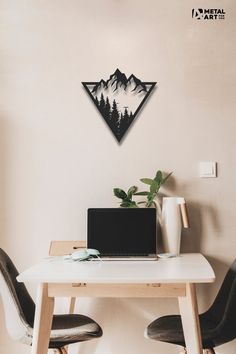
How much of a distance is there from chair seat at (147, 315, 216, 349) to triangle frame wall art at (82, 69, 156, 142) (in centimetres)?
101

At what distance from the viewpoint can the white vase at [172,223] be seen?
214 centimetres

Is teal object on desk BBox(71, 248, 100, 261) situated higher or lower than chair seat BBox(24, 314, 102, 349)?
higher

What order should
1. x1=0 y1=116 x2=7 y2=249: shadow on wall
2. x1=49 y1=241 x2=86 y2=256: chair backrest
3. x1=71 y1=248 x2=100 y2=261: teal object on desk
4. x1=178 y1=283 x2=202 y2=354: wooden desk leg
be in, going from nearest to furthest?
x1=178 y1=283 x2=202 y2=354: wooden desk leg, x1=71 y1=248 x2=100 y2=261: teal object on desk, x1=49 y1=241 x2=86 y2=256: chair backrest, x1=0 y1=116 x2=7 y2=249: shadow on wall

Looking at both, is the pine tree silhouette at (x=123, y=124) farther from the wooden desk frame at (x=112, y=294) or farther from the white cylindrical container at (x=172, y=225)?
the wooden desk frame at (x=112, y=294)

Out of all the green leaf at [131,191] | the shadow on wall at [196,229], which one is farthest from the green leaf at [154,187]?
the shadow on wall at [196,229]

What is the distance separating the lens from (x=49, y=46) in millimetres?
2385

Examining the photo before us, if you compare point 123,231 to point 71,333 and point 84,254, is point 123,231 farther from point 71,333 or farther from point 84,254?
point 71,333

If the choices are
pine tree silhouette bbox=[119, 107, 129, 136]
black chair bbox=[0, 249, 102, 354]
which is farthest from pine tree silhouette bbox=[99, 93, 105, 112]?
black chair bbox=[0, 249, 102, 354]

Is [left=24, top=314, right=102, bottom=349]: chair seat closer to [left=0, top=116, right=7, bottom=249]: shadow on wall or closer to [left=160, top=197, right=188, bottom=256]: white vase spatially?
[left=160, top=197, right=188, bottom=256]: white vase

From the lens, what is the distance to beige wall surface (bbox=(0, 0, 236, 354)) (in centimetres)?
230

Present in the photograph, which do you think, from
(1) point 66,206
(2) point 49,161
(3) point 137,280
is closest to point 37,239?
(1) point 66,206

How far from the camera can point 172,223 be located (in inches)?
84.4

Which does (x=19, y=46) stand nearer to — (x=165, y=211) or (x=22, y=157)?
(x=22, y=157)

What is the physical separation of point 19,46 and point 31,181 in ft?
2.56
